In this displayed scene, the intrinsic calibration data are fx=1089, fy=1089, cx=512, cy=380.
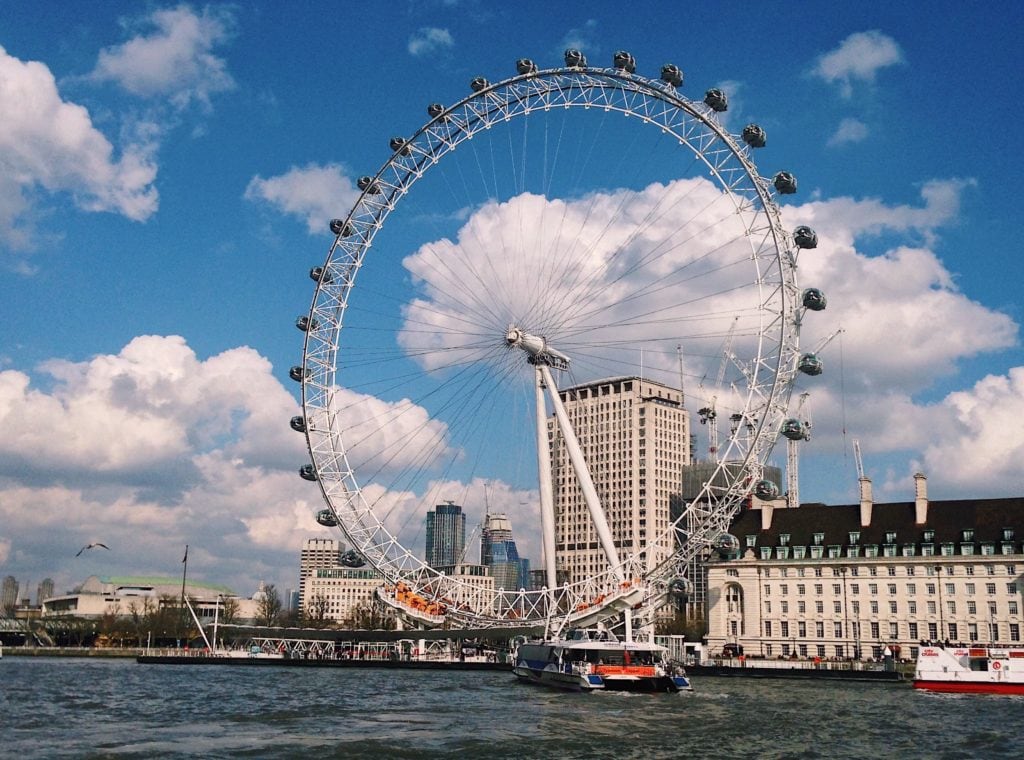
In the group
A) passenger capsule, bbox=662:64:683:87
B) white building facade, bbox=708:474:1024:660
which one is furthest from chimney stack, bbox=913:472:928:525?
passenger capsule, bbox=662:64:683:87

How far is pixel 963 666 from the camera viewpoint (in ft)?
259

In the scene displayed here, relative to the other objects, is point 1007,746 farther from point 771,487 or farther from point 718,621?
point 718,621

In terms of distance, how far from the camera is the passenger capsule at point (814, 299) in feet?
262

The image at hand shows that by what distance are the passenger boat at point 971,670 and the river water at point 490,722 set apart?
238 centimetres

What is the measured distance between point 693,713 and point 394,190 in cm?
5469

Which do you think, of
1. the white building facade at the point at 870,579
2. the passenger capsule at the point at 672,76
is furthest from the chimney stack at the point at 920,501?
the passenger capsule at the point at 672,76

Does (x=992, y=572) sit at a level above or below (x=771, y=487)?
below

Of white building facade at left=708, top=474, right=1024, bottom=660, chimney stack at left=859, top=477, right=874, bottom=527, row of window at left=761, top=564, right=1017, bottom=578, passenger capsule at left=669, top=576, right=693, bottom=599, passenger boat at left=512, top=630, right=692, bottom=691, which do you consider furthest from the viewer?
chimney stack at left=859, top=477, right=874, bottom=527

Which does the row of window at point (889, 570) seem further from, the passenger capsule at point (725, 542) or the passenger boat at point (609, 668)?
the passenger boat at point (609, 668)

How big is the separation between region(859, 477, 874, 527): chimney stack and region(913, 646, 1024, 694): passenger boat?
3080 centimetres

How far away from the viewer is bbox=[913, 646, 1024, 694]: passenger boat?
251 feet

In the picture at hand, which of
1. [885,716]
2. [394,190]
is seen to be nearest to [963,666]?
[885,716]

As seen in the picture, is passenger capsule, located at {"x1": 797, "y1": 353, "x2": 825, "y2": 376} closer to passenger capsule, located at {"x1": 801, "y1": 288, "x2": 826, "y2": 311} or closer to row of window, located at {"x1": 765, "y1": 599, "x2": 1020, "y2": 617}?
passenger capsule, located at {"x1": 801, "y1": 288, "x2": 826, "y2": 311}

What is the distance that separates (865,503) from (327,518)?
5457 cm
